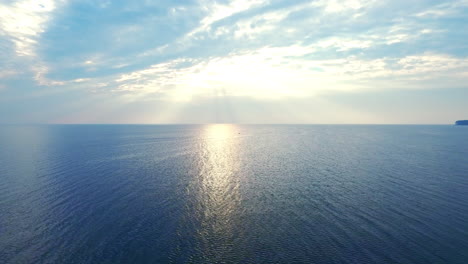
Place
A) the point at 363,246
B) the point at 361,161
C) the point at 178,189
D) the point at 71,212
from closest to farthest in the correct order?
the point at 363,246
the point at 71,212
the point at 178,189
the point at 361,161

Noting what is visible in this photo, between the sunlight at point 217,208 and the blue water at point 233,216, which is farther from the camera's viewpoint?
the sunlight at point 217,208

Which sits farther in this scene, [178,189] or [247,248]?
Result: [178,189]

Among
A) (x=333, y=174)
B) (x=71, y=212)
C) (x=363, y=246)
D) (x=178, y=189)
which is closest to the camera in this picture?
(x=363, y=246)

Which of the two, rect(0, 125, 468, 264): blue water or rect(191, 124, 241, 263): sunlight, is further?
rect(191, 124, 241, 263): sunlight

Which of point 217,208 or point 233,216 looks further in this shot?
point 217,208

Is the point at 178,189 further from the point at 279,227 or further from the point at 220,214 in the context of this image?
the point at 279,227

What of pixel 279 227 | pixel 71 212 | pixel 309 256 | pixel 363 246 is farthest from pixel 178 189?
pixel 363 246

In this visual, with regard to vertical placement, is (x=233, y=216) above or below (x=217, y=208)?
below

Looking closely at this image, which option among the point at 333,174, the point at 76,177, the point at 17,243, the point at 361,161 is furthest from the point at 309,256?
the point at 361,161

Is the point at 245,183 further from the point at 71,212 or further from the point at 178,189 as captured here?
the point at 71,212
